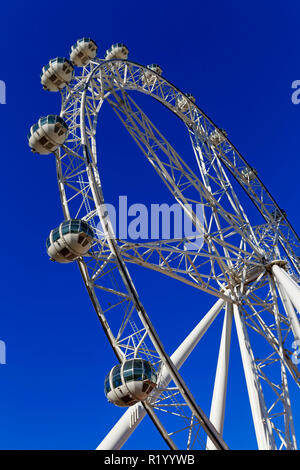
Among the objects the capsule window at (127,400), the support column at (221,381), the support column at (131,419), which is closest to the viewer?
the capsule window at (127,400)

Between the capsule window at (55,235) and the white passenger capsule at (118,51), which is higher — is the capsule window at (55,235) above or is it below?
below

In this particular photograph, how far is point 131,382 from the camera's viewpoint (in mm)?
11836

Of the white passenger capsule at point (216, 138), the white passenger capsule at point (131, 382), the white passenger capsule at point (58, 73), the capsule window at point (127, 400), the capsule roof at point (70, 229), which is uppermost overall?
the white passenger capsule at point (216, 138)

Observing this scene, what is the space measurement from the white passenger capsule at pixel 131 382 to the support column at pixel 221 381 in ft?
20.5

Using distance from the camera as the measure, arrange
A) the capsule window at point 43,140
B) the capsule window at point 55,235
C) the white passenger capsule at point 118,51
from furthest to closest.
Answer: the white passenger capsule at point 118,51, the capsule window at point 43,140, the capsule window at point 55,235

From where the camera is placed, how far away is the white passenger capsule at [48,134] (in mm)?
17422

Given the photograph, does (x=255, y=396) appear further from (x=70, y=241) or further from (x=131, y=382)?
(x=70, y=241)

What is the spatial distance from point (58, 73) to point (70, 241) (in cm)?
1121

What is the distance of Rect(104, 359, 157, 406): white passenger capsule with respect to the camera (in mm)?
11844

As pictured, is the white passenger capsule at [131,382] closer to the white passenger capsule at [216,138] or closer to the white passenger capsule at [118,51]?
the white passenger capsule at [216,138]

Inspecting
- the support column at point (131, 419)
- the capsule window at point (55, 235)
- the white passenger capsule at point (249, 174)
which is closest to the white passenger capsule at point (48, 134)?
the capsule window at point (55, 235)

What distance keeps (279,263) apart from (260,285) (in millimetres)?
1552

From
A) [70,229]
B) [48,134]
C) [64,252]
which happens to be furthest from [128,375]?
[48,134]
